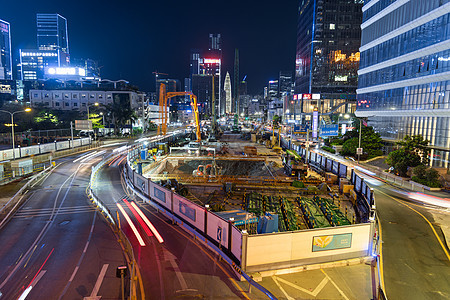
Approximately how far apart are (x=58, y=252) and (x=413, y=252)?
21350 millimetres

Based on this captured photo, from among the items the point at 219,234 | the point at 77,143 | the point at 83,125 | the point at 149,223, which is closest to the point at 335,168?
the point at 149,223

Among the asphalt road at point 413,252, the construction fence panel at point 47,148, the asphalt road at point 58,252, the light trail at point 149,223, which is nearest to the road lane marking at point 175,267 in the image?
the light trail at point 149,223

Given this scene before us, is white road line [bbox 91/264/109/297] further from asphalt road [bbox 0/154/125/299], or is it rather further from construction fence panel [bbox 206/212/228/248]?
construction fence panel [bbox 206/212/228/248]

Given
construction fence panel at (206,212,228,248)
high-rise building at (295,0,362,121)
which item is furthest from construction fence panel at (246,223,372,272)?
high-rise building at (295,0,362,121)

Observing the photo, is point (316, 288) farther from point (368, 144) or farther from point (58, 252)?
point (368, 144)

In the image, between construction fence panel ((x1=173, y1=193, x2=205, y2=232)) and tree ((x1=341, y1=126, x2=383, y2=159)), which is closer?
construction fence panel ((x1=173, y1=193, x2=205, y2=232))

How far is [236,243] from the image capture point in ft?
45.8

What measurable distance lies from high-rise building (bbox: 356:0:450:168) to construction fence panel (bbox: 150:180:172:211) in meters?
40.0

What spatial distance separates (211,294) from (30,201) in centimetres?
2265

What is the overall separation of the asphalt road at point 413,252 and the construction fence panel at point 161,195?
47.9ft

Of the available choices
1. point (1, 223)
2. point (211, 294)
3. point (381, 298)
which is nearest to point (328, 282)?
point (381, 298)

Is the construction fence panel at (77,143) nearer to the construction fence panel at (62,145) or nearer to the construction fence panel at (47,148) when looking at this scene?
the construction fence panel at (62,145)

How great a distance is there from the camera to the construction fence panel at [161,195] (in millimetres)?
21594

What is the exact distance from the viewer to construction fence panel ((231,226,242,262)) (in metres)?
13.6
